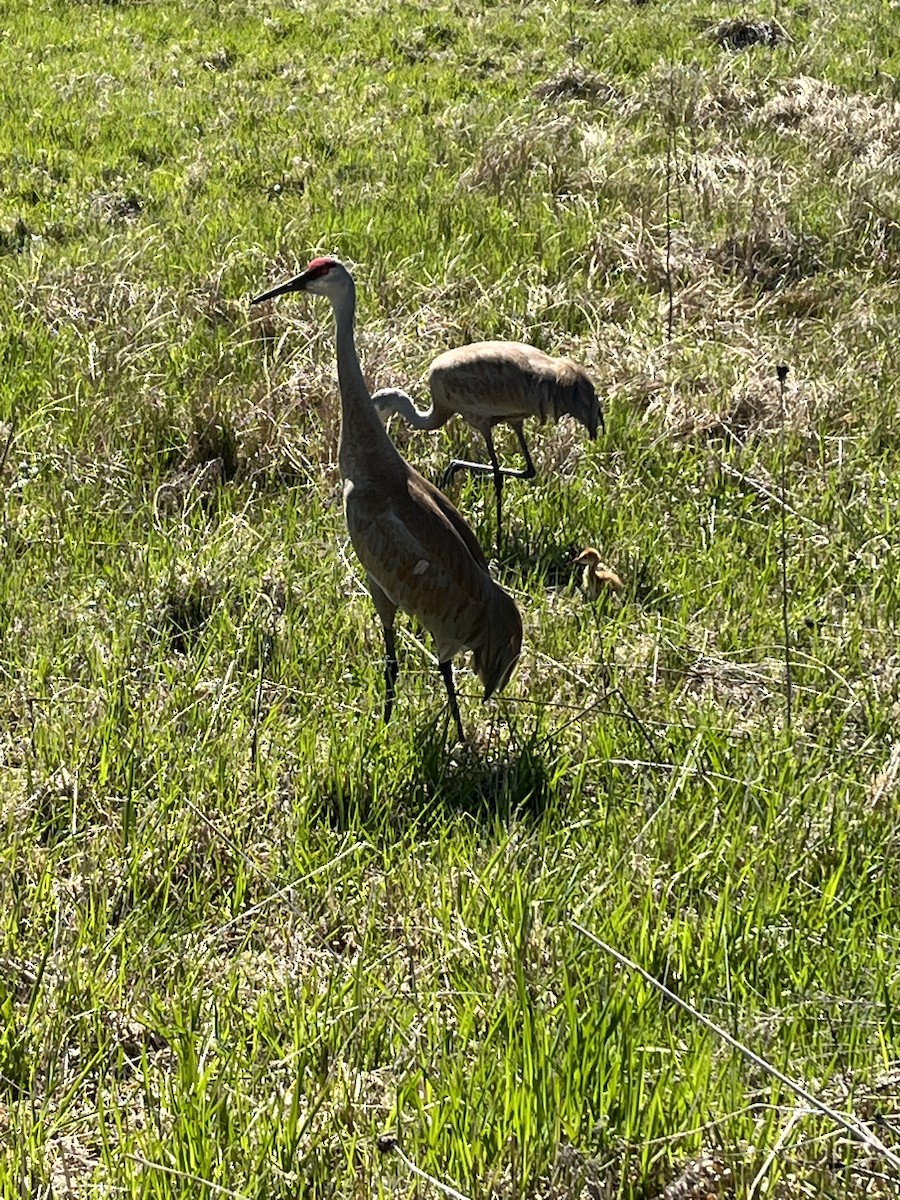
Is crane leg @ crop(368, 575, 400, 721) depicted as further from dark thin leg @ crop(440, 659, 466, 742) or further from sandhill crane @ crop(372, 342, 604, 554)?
sandhill crane @ crop(372, 342, 604, 554)

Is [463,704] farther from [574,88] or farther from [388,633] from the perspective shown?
[574,88]

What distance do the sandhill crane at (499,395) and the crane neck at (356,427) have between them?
1.10m

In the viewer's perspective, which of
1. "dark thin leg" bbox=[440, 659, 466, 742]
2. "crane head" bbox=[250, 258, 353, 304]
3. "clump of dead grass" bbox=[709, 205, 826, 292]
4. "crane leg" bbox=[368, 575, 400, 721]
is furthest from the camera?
"clump of dead grass" bbox=[709, 205, 826, 292]

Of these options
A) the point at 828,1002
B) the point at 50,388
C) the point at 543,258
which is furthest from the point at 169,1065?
the point at 543,258

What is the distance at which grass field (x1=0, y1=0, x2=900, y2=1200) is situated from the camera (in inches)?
93.0

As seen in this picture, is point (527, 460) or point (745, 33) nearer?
point (527, 460)

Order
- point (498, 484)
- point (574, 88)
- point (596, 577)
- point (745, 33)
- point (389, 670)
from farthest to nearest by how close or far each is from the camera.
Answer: point (745, 33) < point (574, 88) < point (498, 484) < point (596, 577) < point (389, 670)

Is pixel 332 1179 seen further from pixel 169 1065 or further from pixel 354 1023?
pixel 169 1065

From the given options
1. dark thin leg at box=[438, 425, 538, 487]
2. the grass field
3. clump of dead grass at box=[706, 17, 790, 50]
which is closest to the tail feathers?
the grass field

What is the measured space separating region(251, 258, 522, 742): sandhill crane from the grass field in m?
0.20

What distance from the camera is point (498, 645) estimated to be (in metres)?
3.88

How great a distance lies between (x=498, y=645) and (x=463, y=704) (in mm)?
287

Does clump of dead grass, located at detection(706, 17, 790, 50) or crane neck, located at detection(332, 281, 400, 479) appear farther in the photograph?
clump of dead grass, located at detection(706, 17, 790, 50)

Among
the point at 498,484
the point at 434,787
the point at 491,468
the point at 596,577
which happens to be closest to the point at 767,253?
the point at 491,468
